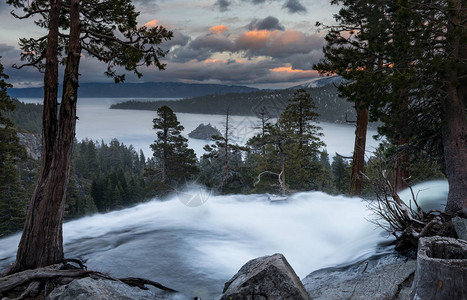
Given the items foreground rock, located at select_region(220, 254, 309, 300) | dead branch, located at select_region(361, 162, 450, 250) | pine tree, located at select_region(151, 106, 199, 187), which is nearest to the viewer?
foreground rock, located at select_region(220, 254, 309, 300)

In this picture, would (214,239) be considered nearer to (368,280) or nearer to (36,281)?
(36,281)

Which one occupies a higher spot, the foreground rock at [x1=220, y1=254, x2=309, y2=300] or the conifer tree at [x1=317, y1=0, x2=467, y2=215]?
the conifer tree at [x1=317, y1=0, x2=467, y2=215]

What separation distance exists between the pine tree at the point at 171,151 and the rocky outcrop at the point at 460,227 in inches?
1038

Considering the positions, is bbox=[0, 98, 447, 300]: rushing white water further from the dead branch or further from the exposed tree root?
the exposed tree root

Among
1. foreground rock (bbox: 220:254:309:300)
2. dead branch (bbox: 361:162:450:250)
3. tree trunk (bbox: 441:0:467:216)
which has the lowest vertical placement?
foreground rock (bbox: 220:254:309:300)

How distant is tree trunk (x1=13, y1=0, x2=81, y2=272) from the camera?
655 cm

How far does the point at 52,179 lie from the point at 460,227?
363 inches

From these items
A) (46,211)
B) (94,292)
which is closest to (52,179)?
(46,211)

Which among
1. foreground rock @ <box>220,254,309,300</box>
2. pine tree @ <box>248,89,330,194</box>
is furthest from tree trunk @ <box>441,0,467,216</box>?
pine tree @ <box>248,89,330,194</box>

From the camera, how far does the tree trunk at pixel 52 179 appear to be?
6551mm

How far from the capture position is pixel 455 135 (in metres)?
7.88

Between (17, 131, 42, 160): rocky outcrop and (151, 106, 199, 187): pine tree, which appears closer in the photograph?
(151, 106, 199, 187): pine tree

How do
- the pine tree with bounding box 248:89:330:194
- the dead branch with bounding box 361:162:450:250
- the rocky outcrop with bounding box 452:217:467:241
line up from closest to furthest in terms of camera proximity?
the rocky outcrop with bounding box 452:217:467:241, the dead branch with bounding box 361:162:450:250, the pine tree with bounding box 248:89:330:194

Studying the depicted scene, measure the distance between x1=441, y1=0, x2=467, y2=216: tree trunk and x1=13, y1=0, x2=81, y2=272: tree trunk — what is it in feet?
31.4
